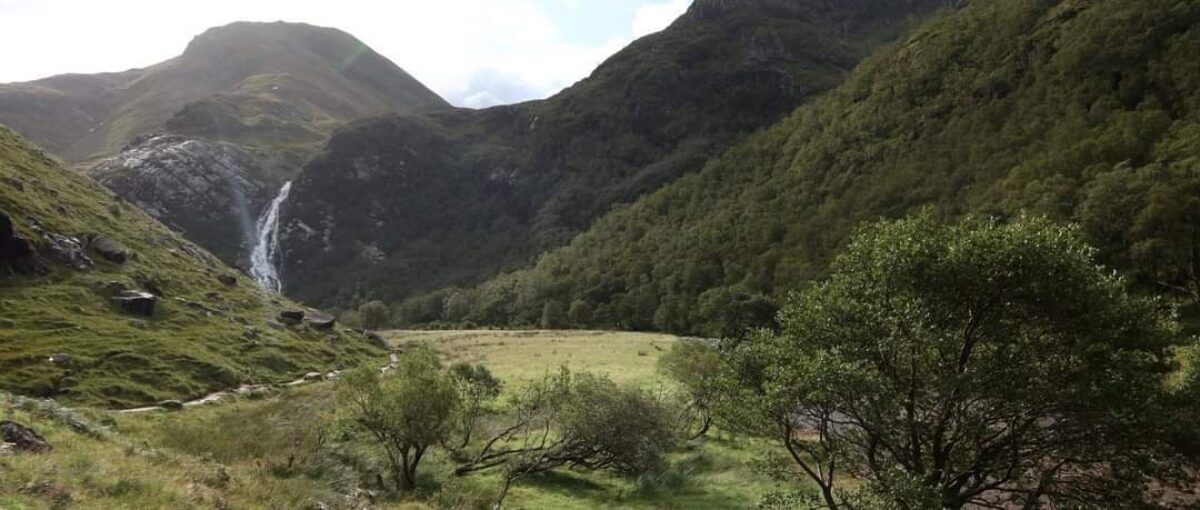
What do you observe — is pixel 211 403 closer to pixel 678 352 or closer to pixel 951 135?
pixel 678 352

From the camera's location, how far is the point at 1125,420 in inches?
768

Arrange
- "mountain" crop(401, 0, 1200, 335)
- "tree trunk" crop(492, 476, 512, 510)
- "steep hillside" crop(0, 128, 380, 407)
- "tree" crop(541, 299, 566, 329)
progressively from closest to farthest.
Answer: "tree trunk" crop(492, 476, 512, 510) < "steep hillside" crop(0, 128, 380, 407) < "mountain" crop(401, 0, 1200, 335) < "tree" crop(541, 299, 566, 329)

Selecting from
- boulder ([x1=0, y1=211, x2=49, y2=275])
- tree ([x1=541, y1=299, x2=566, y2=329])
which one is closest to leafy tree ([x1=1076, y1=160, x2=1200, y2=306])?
tree ([x1=541, y1=299, x2=566, y2=329])

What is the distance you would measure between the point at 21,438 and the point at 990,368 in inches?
1285

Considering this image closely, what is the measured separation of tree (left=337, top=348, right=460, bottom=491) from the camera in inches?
→ 1156

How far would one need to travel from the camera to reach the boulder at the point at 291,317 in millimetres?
74500

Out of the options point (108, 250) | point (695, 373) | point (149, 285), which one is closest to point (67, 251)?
point (108, 250)

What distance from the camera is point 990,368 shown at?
67.8 ft

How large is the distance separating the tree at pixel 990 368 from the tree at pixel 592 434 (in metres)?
12.4

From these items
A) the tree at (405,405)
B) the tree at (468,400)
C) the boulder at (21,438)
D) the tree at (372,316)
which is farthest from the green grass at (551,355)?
the tree at (372,316)

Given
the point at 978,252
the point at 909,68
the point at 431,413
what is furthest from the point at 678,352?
the point at 909,68

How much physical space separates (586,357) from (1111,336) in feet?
Answer: 201

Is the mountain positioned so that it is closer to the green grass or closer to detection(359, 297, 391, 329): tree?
the green grass

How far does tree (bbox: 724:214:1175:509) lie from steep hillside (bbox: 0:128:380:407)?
158ft
